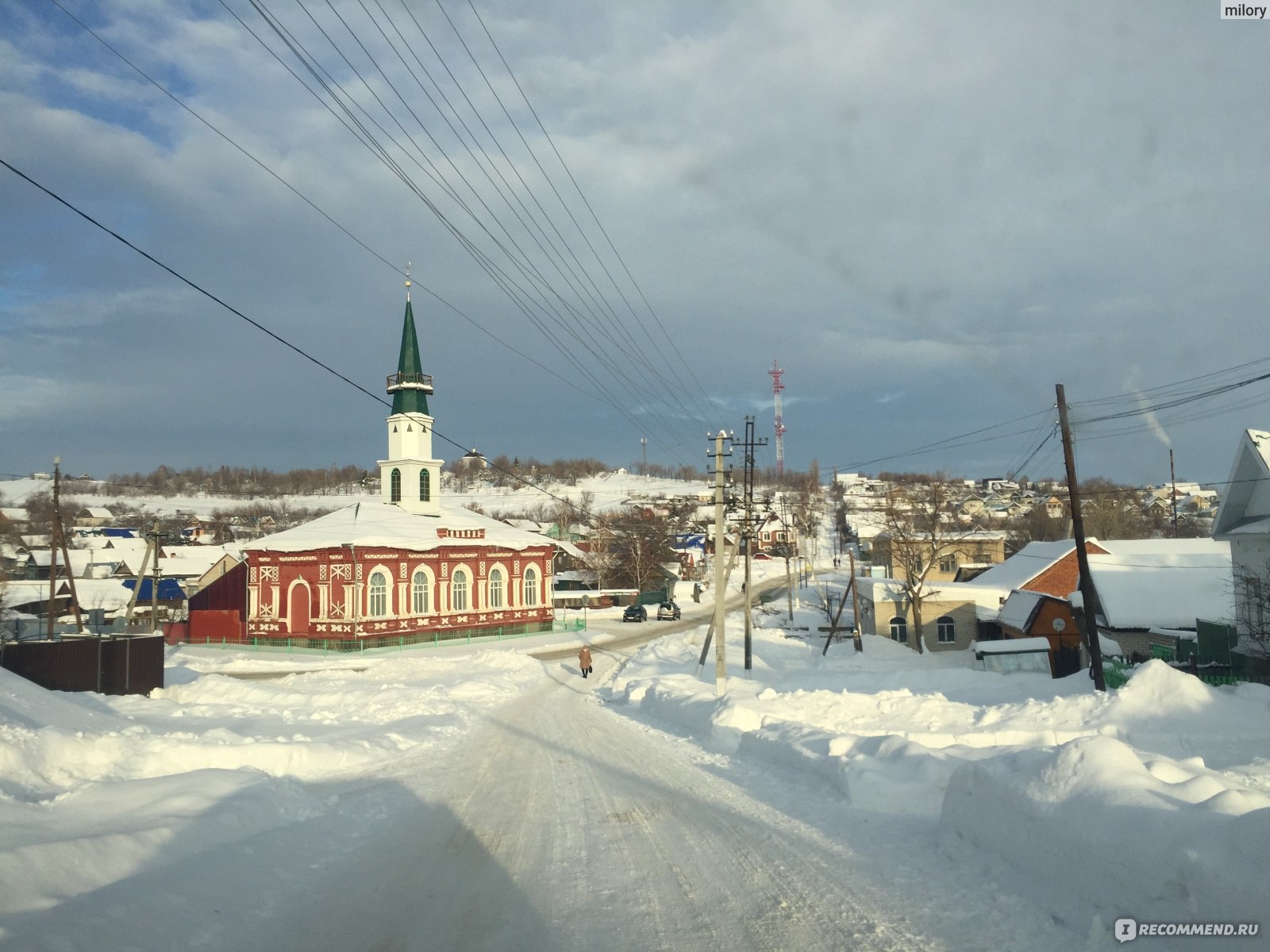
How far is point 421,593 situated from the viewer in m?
45.7

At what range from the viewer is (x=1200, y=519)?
3974 inches

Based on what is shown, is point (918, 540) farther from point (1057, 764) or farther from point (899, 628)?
point (1057, 764)

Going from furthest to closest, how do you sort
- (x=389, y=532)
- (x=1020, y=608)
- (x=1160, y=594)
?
(x=389, y=532), (x=1020, y=608), (x=1160, y=594)

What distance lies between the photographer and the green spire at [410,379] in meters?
51.9

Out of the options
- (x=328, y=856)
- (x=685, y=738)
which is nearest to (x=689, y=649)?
(x=685, y=738)

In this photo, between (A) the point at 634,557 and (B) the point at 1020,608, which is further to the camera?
(A) the point at 634,557

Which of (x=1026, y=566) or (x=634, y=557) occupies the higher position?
(x=634, y=557)

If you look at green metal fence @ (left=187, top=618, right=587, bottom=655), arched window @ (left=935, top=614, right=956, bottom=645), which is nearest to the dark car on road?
green metal fence @ (left=187, top=618, right=587, bottom=655)

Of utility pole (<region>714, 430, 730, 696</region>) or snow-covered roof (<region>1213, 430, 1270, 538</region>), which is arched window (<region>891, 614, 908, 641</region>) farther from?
utility pole (<region>714, 430, 730, 696</region>)

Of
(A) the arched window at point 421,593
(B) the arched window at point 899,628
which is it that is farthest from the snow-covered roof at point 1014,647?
(A) the arched window at point 421,593

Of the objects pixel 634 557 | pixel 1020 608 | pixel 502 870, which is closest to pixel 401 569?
pixel 1020 608

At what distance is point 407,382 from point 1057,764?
48557mm

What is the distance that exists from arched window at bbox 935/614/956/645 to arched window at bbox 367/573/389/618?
29364 millimetres

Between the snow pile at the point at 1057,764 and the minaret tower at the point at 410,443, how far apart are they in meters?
27.3
